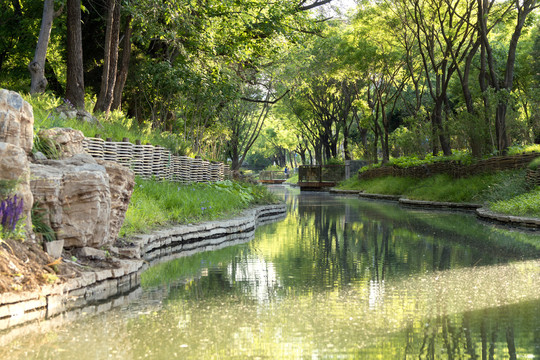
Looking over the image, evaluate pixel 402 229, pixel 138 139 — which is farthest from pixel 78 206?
pixel 402 229

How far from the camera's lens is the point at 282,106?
5469cm

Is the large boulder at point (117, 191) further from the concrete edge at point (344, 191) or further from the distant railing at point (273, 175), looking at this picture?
the distant railing at point (273, 175)

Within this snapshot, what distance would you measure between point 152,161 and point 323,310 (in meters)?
10.7

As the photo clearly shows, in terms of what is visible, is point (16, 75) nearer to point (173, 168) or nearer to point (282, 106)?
point (173, 168)

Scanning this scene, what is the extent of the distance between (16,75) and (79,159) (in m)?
18.6

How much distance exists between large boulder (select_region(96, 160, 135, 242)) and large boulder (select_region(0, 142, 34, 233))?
77.9 inches

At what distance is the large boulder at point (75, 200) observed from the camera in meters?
7.14

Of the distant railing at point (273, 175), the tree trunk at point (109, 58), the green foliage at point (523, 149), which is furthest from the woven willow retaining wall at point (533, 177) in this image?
the distant railing at point (273, 175)

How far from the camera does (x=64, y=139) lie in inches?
363

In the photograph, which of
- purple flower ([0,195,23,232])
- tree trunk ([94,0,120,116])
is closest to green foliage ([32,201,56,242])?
purple flower ([0,195,23,232])

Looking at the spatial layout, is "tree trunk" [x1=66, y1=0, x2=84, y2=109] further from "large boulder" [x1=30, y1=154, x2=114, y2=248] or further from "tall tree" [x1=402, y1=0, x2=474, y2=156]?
"tall tree" [x1=402, y1=0, x2=474, y2=156]

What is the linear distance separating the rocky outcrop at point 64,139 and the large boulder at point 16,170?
2.41m

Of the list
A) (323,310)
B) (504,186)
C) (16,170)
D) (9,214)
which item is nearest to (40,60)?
(16,170)

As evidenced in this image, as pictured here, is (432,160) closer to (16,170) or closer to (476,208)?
(476,208)
